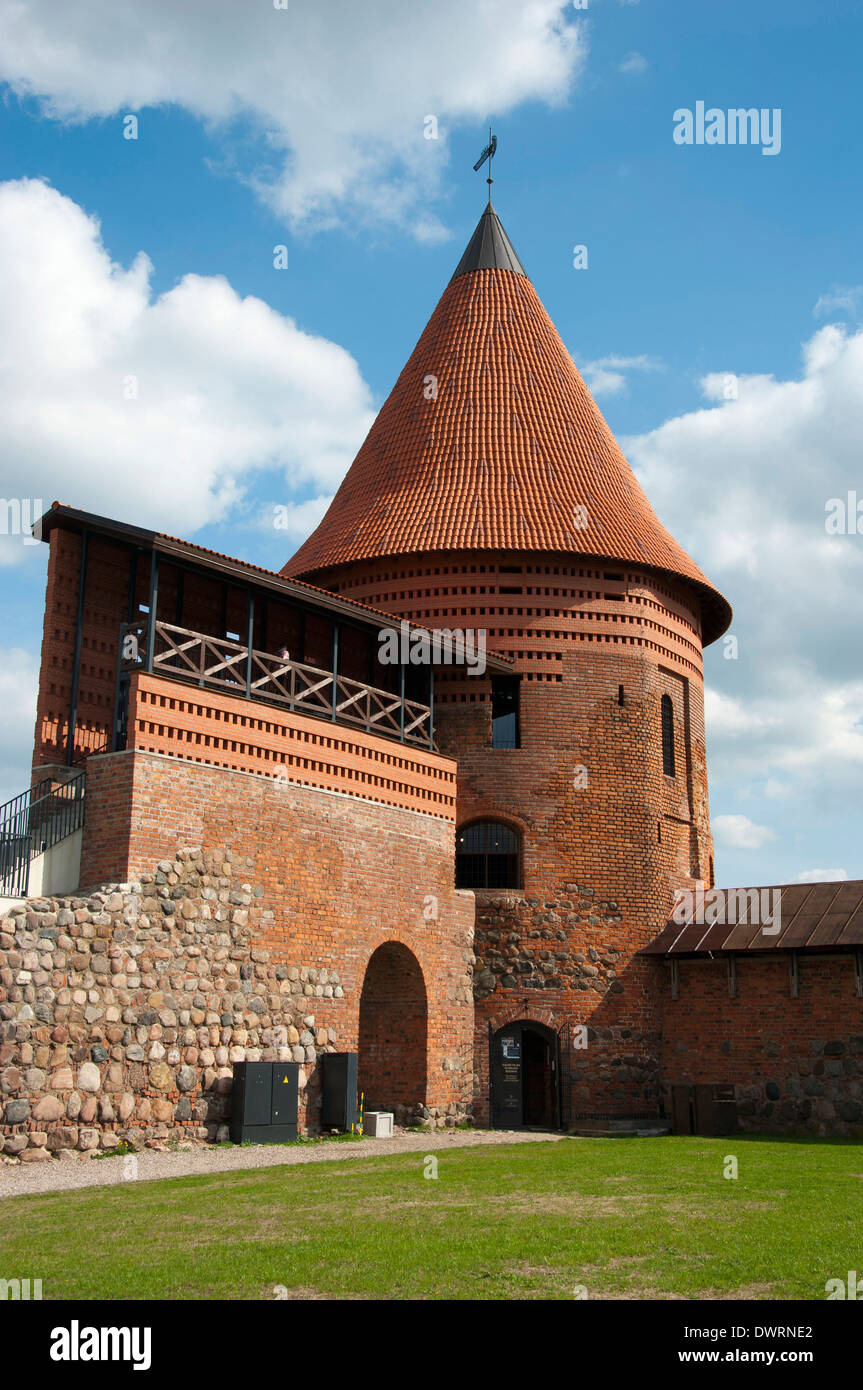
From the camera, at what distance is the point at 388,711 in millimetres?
19984

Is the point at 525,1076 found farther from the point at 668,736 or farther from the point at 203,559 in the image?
the point at 203,559

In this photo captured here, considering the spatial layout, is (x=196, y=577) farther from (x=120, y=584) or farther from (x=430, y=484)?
(x=430, y=484)

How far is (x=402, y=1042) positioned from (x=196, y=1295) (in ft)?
42.4

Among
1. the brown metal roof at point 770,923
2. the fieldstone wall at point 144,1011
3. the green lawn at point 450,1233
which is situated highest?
the brown metal roof at point 770,923

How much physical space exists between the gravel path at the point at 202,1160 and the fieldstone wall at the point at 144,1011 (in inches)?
18.1

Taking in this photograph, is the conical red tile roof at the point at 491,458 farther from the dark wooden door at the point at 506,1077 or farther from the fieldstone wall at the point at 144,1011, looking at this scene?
the fieldstone wall at the point at 144,1011

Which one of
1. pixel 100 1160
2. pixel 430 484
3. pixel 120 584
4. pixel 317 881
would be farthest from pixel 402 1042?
pixel 430 484

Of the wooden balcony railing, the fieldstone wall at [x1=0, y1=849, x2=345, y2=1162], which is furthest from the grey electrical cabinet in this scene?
the wooden balcony railing

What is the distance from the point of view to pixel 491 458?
24219mm

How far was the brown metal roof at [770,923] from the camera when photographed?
66.0 ft

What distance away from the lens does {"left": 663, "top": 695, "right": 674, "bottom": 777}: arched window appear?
78.0 feet

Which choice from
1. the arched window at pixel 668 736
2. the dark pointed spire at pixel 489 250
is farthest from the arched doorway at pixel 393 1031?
the dark pointed spire at pixel 489 250

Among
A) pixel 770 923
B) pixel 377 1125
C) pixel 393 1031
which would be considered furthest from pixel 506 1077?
pixel 770 923

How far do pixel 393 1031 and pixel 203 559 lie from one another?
26.9 feet
